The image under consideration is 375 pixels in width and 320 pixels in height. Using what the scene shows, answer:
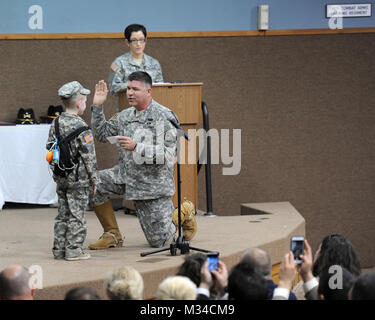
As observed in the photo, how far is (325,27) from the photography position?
24.8 ft

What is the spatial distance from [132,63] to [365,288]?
13.5 ft

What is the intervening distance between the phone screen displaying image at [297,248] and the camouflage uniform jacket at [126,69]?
339 centimetres

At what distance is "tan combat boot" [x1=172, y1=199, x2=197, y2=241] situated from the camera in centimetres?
480

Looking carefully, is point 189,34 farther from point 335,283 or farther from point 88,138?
point 335,283

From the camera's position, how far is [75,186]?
4.21 metres

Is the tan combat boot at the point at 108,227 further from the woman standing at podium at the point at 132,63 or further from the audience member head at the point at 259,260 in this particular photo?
the audience member head at the point at 259,260

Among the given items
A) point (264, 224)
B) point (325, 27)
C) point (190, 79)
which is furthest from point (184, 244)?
point (325, 27)

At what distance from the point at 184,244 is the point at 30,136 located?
257 cm

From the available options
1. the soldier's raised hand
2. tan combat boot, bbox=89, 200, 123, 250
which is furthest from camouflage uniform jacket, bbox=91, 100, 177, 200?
tan combat boot, bbox=89, 200, 123, 250

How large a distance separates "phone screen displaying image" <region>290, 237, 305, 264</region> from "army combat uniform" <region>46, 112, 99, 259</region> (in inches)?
63.5

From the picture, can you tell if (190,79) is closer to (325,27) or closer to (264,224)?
(325,27)

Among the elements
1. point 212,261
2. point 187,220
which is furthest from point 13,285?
point 187,220

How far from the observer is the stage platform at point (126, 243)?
3.92 meters

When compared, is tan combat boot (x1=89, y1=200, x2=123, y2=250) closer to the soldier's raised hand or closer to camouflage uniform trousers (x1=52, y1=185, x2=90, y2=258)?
camouflage uniform trousers (x1=52, y1=185, x2=90, y2=258)
